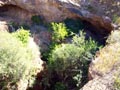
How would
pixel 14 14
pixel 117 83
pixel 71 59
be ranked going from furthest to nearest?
pixel 14 14, pixel 71 59, pixel 117 83

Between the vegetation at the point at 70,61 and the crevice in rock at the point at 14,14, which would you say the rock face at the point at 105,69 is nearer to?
the vegetation at the point at 70,61

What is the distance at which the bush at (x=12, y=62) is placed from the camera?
16.0m

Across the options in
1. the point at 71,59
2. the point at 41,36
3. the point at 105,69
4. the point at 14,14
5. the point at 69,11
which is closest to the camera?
the point at 105,69

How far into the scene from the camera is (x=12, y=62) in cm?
1611

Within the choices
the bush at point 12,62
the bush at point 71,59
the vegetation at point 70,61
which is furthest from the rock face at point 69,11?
the bush at point 12,62

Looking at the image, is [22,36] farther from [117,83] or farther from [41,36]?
[117,83]

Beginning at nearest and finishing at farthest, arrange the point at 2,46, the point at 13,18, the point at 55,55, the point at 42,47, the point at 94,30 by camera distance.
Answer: the point at 2,46
the point at 55,55
the point at 42,47
the point at 94,30
the point at 13,18

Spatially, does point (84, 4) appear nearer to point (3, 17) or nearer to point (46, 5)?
point (46, 5)

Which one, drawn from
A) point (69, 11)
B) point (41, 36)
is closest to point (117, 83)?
point (69, 11)

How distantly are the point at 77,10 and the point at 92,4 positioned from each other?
3.65 feet

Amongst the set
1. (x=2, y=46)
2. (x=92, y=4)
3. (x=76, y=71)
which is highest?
(x=92, y=4)

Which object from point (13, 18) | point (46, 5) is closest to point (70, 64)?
point (46, 5)

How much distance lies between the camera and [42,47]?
19844 millimetres

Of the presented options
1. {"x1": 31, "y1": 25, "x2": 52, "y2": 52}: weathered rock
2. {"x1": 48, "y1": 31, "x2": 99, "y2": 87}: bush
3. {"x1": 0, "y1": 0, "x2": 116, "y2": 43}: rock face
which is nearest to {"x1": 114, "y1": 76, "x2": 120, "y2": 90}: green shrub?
{"x1": 48, "y1": 31, "x2": 99, "y2": 87}: bush
